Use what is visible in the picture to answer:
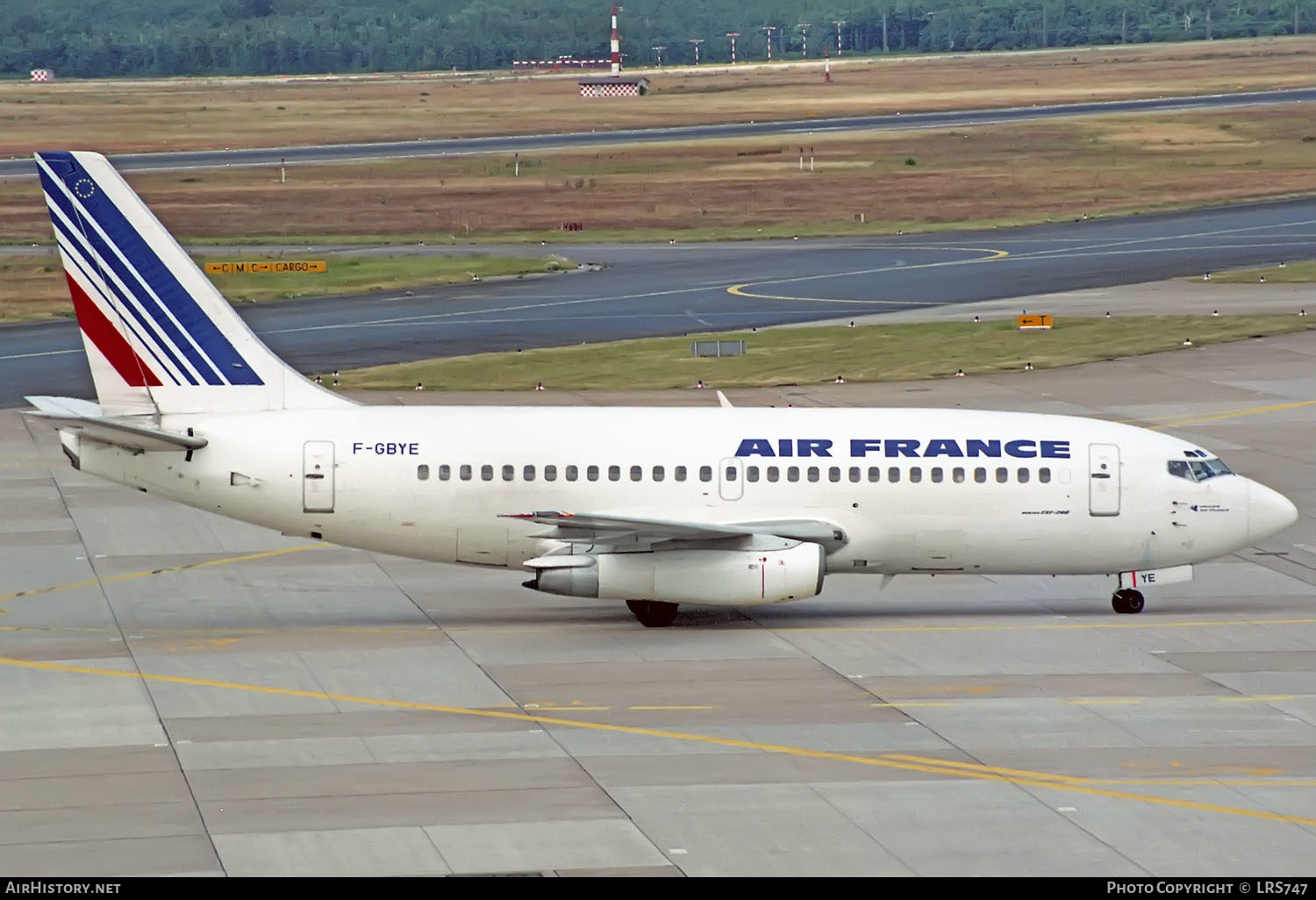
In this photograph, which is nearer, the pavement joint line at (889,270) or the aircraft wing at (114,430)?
the aircraft wing at (114,430)

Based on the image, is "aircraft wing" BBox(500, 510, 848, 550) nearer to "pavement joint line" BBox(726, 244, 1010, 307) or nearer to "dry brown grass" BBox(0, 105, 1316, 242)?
"pavement joint line" BBox(726, 244, 1010, 307)

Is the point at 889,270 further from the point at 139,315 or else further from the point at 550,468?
the point at 139,315

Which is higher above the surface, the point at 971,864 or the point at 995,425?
the point at 995,425

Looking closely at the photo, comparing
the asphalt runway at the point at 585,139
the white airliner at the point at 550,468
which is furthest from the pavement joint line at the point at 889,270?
the asphalt runway at the point at 585,139

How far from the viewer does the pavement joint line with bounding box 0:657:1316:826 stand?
28391mm

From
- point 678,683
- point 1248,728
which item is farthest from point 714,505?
point 1248,728

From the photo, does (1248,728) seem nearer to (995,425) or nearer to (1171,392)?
(995,425)

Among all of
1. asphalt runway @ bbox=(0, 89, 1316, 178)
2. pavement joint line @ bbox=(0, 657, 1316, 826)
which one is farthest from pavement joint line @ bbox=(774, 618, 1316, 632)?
asphalt runway @ bbox=(0, 89, 1316, 178)

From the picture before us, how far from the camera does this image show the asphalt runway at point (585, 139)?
→ 15700cm

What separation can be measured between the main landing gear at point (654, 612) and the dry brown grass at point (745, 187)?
7854 cm

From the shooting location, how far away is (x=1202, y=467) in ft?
136

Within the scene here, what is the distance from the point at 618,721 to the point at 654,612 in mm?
7216

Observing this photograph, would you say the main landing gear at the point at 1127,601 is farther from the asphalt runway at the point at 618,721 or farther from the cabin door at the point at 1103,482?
the cabin door at the point at 1103,482

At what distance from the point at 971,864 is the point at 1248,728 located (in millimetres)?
8722
